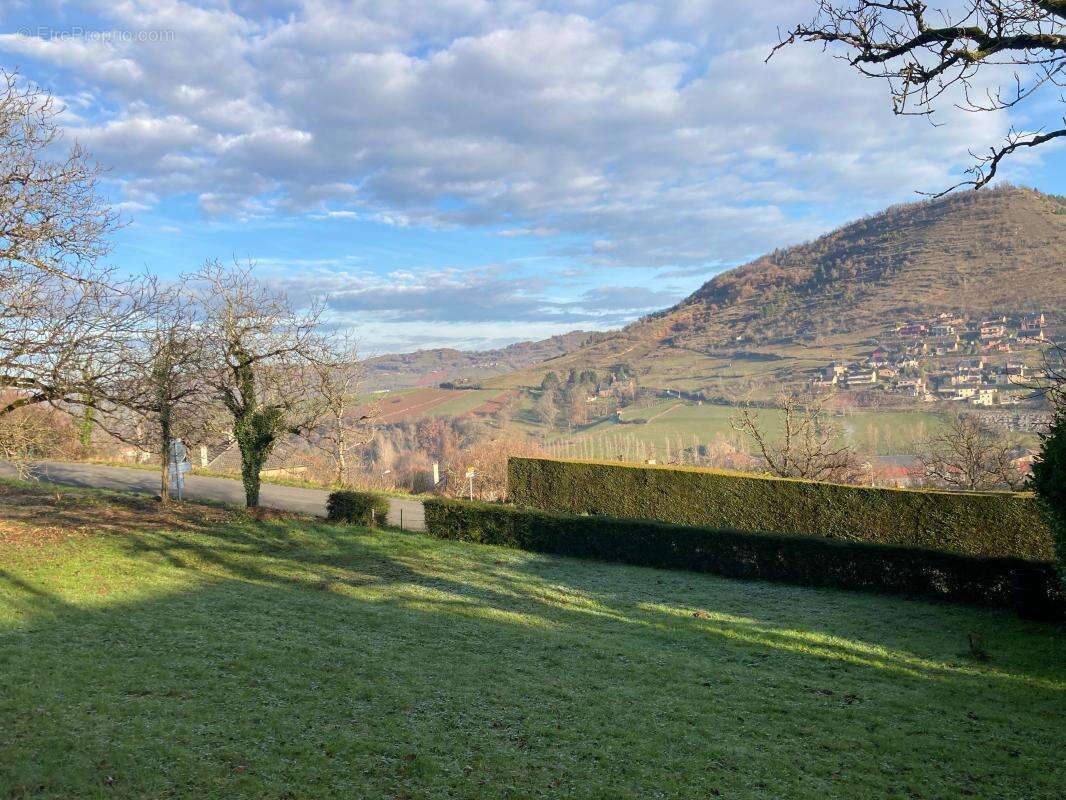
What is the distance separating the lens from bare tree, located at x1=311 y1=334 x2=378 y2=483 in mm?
22562

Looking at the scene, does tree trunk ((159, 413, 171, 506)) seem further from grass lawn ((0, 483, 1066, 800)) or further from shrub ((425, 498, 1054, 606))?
shrub ((425, 498, 1054, 606))

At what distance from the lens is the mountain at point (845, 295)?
111062 mm

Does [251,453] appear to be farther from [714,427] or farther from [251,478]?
[714,427]

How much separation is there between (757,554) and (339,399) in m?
15.8

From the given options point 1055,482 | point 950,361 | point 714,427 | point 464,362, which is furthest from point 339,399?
point 464,362

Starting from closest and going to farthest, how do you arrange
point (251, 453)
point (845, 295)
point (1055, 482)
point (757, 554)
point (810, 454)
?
point (1055, 482), point (757, 554), point (251, 453), point (810, 454), point (845, 295)

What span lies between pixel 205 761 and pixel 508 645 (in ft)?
16.2

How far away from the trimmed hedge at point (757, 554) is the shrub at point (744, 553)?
0.02 m

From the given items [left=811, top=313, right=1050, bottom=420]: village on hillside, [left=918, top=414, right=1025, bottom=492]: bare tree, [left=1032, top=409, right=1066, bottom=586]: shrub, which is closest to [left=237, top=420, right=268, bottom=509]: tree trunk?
[left=1032, top=409, right=1066, bottom=586]: shrub

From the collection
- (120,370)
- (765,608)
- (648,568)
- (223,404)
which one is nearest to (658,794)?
(765,608)

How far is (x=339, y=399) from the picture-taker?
24938 millimetres

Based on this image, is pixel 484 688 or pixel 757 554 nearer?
pixel 484 688

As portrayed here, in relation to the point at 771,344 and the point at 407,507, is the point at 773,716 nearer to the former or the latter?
the point at 407,507

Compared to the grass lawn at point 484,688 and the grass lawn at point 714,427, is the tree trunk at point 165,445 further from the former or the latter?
the grass lawn at point 714,427
